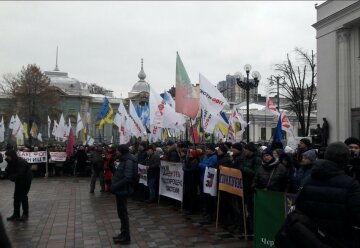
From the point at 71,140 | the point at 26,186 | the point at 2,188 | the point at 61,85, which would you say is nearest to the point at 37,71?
the point at 61,85

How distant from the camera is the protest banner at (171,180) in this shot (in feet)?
35.0

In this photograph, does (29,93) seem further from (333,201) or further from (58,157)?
(333,201)

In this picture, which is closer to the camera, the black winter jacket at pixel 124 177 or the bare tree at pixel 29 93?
the black winter jacket at pixel 124 177

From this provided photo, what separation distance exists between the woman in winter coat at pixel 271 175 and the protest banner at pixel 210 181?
2003 millimetres

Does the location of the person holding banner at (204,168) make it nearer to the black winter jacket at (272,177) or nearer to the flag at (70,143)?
the black winter jacket at (272,177)

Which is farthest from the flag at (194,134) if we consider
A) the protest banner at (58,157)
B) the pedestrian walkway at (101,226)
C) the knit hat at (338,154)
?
the knit hat at (338,154)

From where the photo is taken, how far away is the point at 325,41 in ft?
94.5

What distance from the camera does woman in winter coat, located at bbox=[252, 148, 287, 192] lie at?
21.8 ft

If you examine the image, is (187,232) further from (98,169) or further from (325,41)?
(325,41)

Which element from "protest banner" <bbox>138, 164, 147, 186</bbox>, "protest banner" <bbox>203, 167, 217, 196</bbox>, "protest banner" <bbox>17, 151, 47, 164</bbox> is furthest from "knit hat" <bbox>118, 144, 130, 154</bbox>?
"protest banner" <bbox>17, 151, 47, 164</bbox>

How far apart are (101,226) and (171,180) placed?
9.56 feet

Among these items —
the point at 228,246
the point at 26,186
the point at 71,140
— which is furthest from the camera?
the point at 71,140

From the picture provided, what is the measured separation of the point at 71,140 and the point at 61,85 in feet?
175

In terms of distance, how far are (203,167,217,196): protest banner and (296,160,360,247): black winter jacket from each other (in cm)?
546
